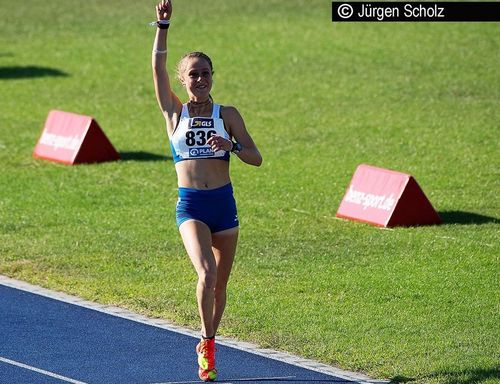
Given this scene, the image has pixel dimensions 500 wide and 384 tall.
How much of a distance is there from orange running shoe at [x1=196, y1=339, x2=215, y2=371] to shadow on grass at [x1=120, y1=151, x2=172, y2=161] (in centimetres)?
Answer: 996

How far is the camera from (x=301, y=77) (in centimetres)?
2720

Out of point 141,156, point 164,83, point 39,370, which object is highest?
point 164,83

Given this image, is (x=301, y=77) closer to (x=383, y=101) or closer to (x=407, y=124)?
(x=383, y=101)

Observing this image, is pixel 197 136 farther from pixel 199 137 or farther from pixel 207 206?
pixel 207 206

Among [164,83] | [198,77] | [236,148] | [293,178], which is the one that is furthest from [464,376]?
[293,178]

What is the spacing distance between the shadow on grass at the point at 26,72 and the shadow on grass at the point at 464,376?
18.5 metres

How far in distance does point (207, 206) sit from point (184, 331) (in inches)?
78.0

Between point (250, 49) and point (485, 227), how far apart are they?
48.9ft

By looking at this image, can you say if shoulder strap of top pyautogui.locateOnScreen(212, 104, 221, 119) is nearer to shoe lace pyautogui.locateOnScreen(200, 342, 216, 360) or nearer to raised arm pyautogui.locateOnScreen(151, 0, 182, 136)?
raised arm pyautogui.locateOnScreen(151, 0, 182, 136)

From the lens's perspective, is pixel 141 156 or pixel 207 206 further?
pixel 141 156

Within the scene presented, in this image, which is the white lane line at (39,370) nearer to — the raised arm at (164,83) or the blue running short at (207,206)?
the blue running short at (207,206)

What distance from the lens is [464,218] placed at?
16234 mm

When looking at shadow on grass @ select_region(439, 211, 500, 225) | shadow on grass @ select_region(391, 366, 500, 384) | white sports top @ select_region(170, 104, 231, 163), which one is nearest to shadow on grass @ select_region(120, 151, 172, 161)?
shadow on grass @ select_region(439, 211, 500, 225)

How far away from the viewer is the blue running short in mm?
10117
